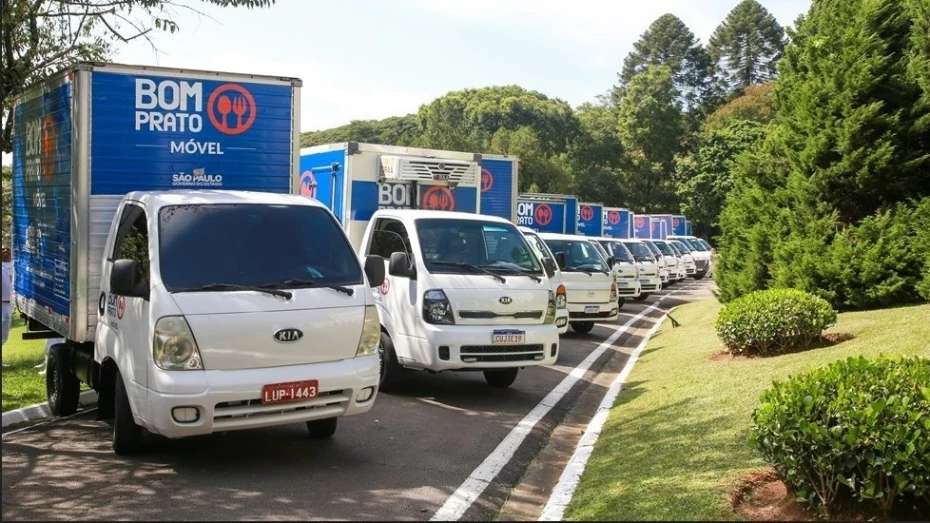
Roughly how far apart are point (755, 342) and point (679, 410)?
3.31 meters

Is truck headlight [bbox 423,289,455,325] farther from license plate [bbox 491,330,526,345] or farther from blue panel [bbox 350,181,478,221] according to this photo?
blue panel [bbox 350,181,478,221]

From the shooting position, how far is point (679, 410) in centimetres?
891

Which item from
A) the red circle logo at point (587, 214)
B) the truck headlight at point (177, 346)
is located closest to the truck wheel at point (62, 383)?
the truck headlight at point (177, 346)

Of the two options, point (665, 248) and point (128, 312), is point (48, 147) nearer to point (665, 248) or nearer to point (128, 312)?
point (128, 312)

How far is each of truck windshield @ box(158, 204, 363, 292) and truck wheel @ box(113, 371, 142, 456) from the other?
99 cm

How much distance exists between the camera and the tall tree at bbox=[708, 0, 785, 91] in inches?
3654

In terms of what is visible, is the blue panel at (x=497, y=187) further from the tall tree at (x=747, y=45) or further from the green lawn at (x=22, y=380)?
the tall tree at (x=747, y=45)

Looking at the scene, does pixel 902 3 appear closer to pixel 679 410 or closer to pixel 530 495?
A: pixel 679 410

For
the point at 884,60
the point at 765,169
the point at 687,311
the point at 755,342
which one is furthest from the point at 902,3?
the point at 687,311

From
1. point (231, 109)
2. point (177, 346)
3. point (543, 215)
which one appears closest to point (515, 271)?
point (231, 109)

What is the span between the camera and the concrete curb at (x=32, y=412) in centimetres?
901

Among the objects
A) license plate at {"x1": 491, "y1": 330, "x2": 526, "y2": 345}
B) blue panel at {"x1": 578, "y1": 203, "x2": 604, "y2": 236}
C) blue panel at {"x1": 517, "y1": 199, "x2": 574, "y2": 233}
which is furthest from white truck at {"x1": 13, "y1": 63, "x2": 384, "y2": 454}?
blue panel at {"x1": 578, "y1": 203, "x2": 604, "y2": 236}

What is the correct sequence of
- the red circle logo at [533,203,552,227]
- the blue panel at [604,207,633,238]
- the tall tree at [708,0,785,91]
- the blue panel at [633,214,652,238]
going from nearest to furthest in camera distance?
the red circle logo at [533,203,552,227], the blue panel at [604,207,633,238], the blue panel at [633,214,652,238], the tall tree at [708,0,785,91]

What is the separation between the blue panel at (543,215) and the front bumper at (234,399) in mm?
22973
